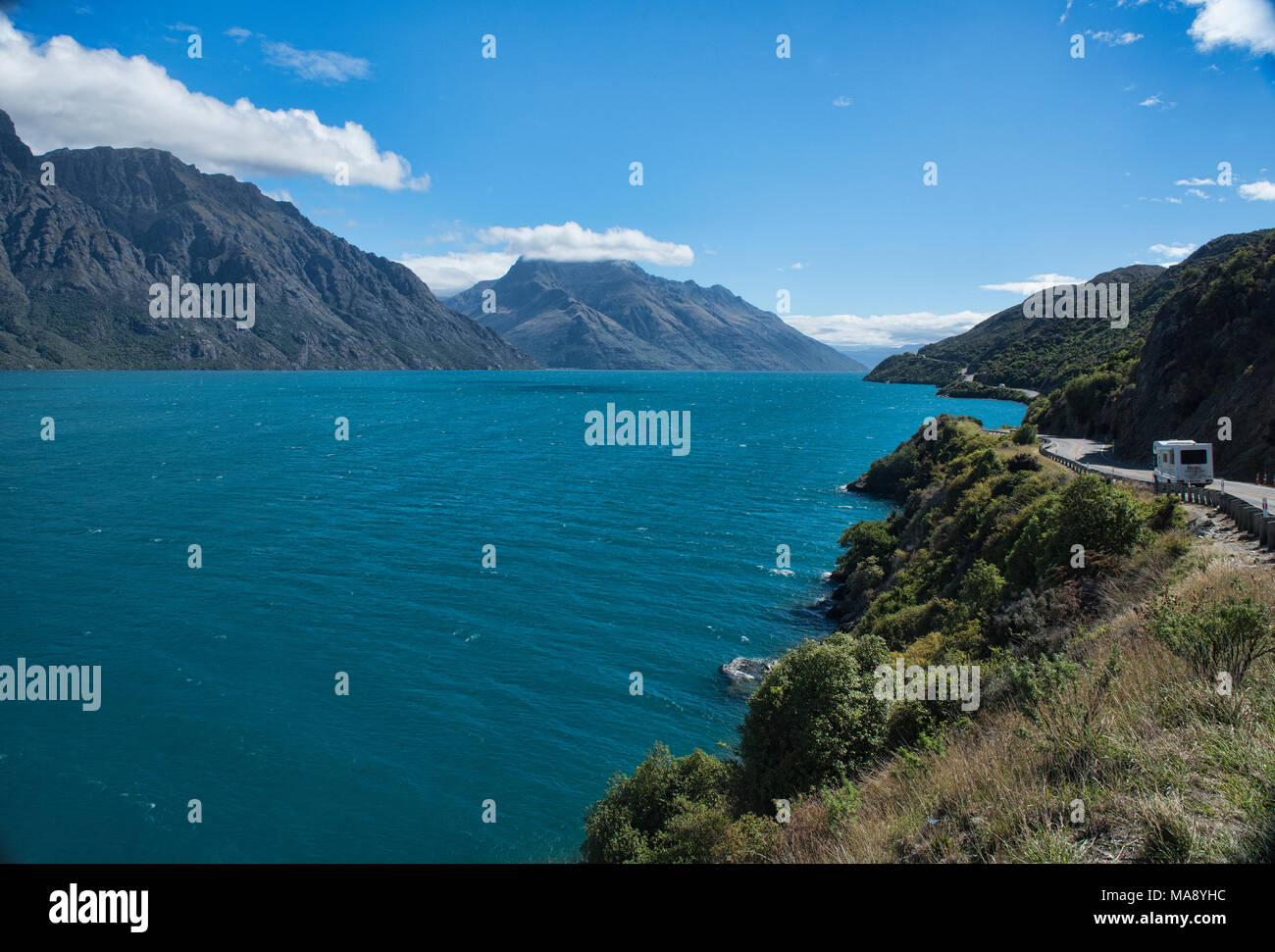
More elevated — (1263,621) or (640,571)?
(1263,621)

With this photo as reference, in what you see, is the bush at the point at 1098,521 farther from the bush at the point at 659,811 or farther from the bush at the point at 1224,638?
the bush at the point at 659,811

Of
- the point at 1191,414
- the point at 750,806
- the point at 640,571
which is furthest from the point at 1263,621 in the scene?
the point at 1191,414

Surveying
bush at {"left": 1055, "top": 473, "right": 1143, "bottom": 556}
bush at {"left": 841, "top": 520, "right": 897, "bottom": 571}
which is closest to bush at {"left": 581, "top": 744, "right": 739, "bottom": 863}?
bush at {"left": 1055, "top": 473, "right": 1143, "bottom": 556}

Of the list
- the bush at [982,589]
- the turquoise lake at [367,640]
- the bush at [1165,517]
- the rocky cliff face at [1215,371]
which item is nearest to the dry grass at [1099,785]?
the bush at [1165,517]

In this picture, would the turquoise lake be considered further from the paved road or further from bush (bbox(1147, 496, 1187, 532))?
the paved road

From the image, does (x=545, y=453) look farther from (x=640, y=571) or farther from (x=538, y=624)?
(x=538, y=624)
